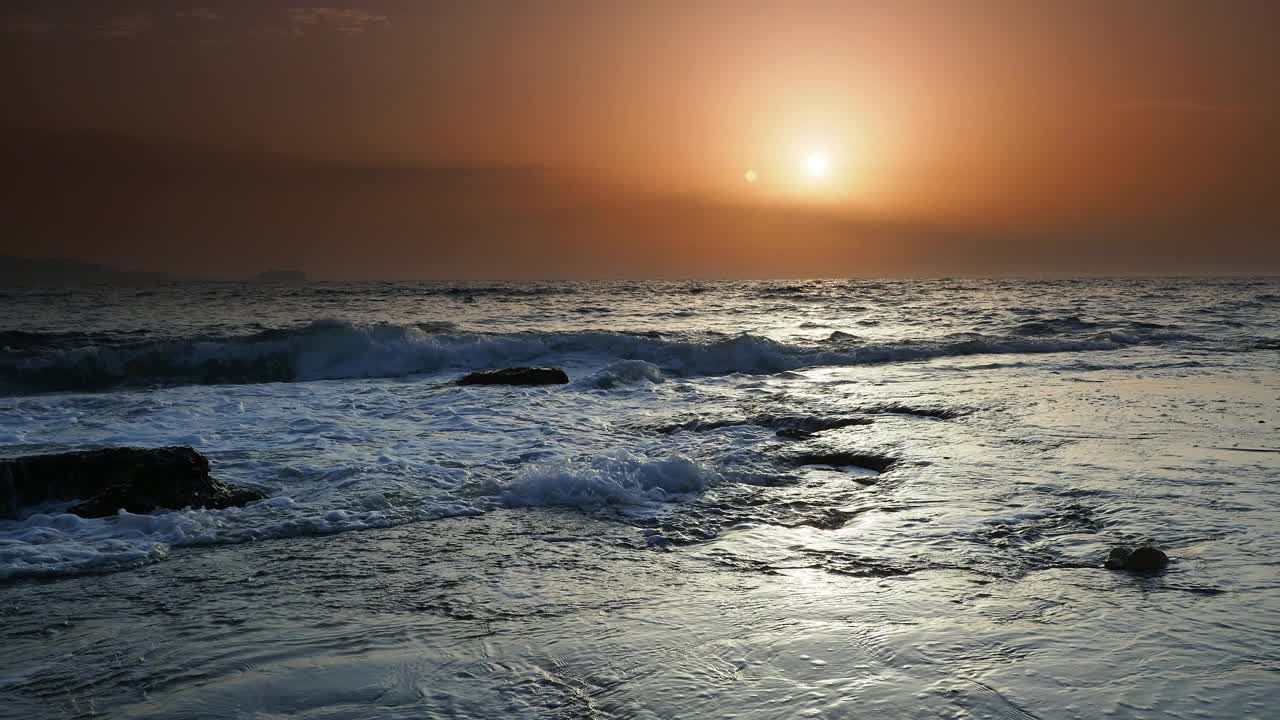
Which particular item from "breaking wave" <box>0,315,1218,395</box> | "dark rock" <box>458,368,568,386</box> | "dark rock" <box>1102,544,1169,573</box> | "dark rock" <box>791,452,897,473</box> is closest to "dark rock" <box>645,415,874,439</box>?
"dark rock" <box>791,452,897,473</box>

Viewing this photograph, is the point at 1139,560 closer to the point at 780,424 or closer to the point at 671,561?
the point at 671,561

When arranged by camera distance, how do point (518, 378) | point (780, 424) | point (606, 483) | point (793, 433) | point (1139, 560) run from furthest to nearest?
point (518, 378) → point (780, 424) → point (793, 433) → point (606, 483) → point (1139, 560)

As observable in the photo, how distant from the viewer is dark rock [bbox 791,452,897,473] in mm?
7380

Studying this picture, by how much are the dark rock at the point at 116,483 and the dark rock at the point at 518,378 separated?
7502 millimetres

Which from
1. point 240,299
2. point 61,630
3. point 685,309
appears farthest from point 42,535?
point 240,299

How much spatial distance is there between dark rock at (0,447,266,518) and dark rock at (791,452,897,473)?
470 centimetres

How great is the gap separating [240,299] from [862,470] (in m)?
44.3

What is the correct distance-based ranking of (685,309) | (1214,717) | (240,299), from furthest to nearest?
(240,299), (685,309), (1214,717)

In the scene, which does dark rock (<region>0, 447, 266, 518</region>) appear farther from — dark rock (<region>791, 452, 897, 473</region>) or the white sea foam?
dark rock (<region>791, 452, 897, 473</region>)

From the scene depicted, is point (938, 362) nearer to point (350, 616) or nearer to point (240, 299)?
point (350, 616)

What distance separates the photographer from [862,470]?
7.23 m

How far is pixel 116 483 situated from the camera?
6.29 m

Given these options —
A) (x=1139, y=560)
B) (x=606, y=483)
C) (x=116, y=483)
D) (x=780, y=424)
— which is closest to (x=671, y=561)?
(x=606, y=483)

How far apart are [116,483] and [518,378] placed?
7.99m
